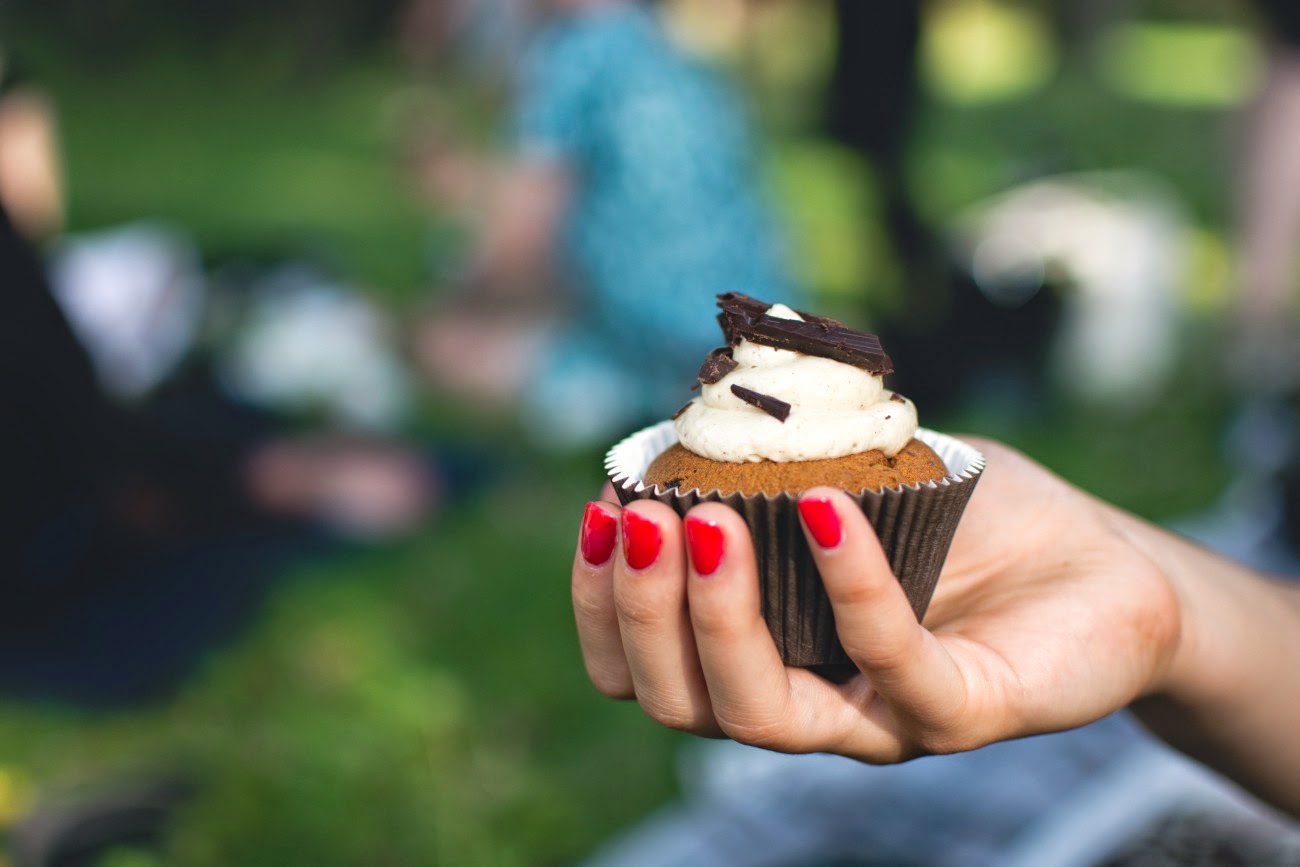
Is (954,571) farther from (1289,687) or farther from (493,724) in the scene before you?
(493,724)

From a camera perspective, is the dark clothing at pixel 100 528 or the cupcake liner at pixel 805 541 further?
the dark clothing at pixel 100 528

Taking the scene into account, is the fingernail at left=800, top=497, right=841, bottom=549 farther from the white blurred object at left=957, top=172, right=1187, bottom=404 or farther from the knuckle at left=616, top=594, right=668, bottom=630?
the white blurred object at left=957, top=172, right=1187, bottom=404

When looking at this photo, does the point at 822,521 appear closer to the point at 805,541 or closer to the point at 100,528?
the point at 805,541

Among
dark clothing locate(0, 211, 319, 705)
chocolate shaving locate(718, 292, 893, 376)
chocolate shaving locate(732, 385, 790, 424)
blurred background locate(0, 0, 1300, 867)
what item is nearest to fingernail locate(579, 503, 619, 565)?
chocolate shaving locate(732, 385, 790, 424)

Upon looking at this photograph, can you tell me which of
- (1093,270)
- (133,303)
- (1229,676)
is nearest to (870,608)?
(1229,676)

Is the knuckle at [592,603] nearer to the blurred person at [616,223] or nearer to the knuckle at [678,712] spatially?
the knuckle at [678,712]

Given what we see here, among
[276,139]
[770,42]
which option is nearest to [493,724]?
[276,139]

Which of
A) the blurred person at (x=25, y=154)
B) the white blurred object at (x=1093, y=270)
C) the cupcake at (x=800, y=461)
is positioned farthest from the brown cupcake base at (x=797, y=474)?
the white blurred object at (x=1093, y=270)
